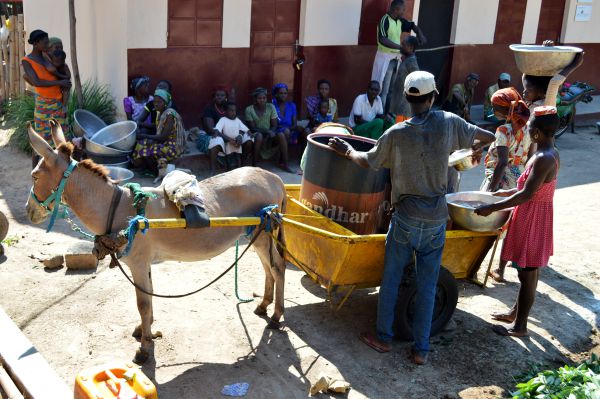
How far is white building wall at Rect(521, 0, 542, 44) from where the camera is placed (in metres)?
14.1

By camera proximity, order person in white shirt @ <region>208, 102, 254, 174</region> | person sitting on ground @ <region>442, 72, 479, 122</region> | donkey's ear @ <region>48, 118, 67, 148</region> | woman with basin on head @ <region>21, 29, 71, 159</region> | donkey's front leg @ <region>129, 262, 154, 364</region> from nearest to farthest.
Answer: donkey's ear @ <region>48, 118, 67, 148</region>, donkey's front leg @ <region>129, 262, 154, 364</region>, woman with basin on head @ <region>21, 29, 71, 159</region>, person in white shirt @ <region>208, 102, 254, 174</region>, person sitting on ground @ <region>442, 72, 479, 122</region>

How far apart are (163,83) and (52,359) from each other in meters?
5.28

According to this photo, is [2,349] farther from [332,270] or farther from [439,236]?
[439,236]

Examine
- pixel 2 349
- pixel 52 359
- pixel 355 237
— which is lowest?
pixel 52 359

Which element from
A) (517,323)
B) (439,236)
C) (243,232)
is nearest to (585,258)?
(517,323)

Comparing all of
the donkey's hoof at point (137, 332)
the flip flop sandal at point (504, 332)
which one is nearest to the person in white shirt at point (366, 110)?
the flip flop sandal at point (504, 332)

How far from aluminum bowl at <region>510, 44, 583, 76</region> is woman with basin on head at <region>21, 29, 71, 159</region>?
5.32 m

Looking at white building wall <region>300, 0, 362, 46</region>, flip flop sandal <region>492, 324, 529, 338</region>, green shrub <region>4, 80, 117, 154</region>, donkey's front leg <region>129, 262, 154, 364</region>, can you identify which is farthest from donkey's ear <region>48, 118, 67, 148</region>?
white building wall <region>300, 0, 362, 46</region>

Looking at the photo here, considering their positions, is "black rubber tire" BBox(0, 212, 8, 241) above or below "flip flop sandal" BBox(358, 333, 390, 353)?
above

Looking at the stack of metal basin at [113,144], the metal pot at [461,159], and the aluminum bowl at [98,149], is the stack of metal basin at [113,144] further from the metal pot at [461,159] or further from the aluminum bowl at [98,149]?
the metal pot at [461,159]

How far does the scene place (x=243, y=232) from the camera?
17.5 ft

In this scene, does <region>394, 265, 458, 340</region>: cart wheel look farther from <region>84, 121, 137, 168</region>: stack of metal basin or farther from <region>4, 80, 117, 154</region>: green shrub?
<region>4, 80, 117, 154</region>: green shrub

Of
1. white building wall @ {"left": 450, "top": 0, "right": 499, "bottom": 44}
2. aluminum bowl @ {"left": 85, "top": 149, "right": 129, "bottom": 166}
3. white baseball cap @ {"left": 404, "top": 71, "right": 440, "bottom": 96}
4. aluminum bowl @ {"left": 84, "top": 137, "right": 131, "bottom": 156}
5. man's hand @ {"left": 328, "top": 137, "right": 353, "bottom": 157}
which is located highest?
white building wall @ {"left": 450, "top": 0, "right": 499, "bottom": 44}

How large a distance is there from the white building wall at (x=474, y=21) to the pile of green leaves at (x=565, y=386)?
9.78m
